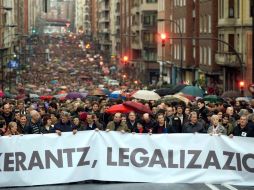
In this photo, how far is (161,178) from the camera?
16.3 meters

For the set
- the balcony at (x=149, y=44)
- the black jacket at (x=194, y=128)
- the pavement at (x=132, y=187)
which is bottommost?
the pavement at (x=132, y=187)

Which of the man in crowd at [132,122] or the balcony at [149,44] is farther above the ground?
the balcony at [149,44]

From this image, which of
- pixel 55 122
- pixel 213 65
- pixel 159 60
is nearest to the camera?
pixel 55 122

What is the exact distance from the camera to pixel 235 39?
6156cm

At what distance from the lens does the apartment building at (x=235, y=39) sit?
190 ft

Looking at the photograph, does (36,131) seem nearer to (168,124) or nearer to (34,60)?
(168,124)

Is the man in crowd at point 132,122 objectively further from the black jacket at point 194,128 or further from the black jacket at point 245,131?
the black jacket at point 245,131

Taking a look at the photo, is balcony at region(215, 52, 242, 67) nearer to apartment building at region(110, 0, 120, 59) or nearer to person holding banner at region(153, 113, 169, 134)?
person holding banner at region(153, 113, 169, 134)

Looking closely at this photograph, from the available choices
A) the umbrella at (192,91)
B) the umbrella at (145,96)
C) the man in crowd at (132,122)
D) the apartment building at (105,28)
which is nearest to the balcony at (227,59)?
the umbrella at (192,91)

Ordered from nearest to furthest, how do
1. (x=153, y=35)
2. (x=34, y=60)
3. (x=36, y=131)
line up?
1. (x=36, y=131)
2. (x=153, y=35)
3. (x=34, y=60)

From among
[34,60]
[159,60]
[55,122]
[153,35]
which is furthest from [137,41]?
[55,122]

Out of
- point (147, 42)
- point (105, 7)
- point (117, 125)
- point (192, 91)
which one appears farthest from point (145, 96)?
point (105, 7)

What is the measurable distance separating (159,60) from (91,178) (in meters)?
83.4

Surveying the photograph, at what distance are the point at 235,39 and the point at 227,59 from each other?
151 centimetres
